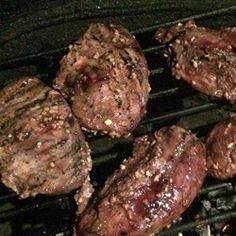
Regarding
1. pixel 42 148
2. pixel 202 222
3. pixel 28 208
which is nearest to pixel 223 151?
pixel 202 222

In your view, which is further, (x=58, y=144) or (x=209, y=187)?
(x=209, y=187)

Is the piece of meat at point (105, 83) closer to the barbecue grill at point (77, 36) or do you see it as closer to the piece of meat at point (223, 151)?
the barbecue grill at point (77, 36)

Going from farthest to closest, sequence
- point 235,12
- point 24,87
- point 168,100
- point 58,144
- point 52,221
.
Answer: point 168,100 → point 52,221 → point 235,12 → point 24,87 → point 58,144

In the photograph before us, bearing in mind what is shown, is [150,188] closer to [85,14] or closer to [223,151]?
[223,151]

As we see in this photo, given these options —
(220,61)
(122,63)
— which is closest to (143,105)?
(122,63)

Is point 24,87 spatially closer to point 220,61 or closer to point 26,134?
point 26,134

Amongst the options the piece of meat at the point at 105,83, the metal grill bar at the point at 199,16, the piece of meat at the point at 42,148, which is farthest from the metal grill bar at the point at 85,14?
the piece of meat at the point at 42,148
